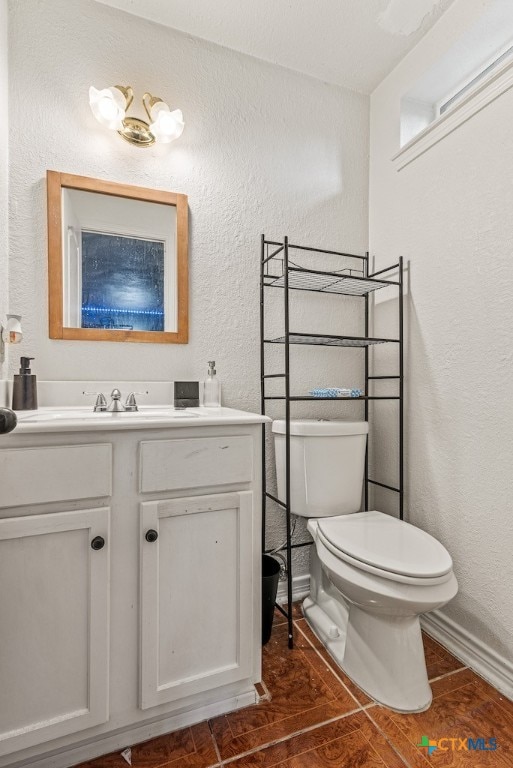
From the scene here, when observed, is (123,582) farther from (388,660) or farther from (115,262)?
(115,262)

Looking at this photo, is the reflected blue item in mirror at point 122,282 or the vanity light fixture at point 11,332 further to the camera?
the reflected blue item in mirror at point 122,282

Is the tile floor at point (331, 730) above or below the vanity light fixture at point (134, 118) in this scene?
below

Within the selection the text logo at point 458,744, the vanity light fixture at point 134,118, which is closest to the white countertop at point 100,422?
the text logo at point 458,744

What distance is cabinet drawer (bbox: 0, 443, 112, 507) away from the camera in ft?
2.88

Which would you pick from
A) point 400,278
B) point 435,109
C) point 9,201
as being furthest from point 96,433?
point 435,109

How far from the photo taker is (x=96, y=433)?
0.95m

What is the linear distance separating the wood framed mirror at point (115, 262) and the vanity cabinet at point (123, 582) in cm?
63

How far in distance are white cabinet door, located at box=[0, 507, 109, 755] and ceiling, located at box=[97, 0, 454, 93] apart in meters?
1.82

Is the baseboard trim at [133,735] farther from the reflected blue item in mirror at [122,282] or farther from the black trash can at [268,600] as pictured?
the reflected blue item in mirror at [122,282]

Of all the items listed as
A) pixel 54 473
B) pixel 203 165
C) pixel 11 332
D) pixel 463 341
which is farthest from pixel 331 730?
pixel 203 165

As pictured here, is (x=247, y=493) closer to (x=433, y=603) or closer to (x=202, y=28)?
(x=433, y=603)

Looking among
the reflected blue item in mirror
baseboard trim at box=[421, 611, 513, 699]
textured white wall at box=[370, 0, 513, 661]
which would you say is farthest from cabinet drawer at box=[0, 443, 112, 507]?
baseboard trim at box=[421, 611, 513, 699]

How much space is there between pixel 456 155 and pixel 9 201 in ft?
5.21

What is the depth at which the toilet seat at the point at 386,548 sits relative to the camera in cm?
108
